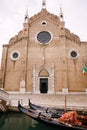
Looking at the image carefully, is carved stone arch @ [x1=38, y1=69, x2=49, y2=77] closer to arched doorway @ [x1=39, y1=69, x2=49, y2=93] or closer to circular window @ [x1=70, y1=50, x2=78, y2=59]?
arched doorway @ [x1=39, y1=69, x2=49, y2=93]

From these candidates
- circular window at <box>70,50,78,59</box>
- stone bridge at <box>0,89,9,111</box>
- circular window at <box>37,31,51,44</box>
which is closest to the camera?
stone bridge at <box>0,89,9,111</box>

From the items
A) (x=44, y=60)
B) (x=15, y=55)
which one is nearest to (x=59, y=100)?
(x=44, y=60)

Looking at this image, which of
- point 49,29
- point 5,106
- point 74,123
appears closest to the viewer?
point 74,123

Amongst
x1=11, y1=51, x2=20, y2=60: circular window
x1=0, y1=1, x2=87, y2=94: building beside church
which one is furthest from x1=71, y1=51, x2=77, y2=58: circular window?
x1=11, y1=51, x2=20, y2=60: circular window

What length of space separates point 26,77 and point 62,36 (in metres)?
6.19

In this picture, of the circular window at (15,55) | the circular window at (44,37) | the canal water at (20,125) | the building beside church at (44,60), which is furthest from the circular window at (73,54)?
the canal water at (20,125)

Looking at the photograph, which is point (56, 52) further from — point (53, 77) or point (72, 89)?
point (72, 89)

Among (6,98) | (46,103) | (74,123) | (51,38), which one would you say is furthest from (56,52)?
(74,123)

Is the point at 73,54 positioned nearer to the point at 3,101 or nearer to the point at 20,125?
the point at 3,101

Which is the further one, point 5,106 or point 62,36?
point 62,36

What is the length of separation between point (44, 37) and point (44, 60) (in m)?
3.05

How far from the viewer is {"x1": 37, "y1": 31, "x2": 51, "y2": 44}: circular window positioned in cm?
2003

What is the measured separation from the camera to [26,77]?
1858cm

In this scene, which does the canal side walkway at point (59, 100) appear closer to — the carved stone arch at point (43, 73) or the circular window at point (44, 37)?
the carved stone arch at point (43, 73)
